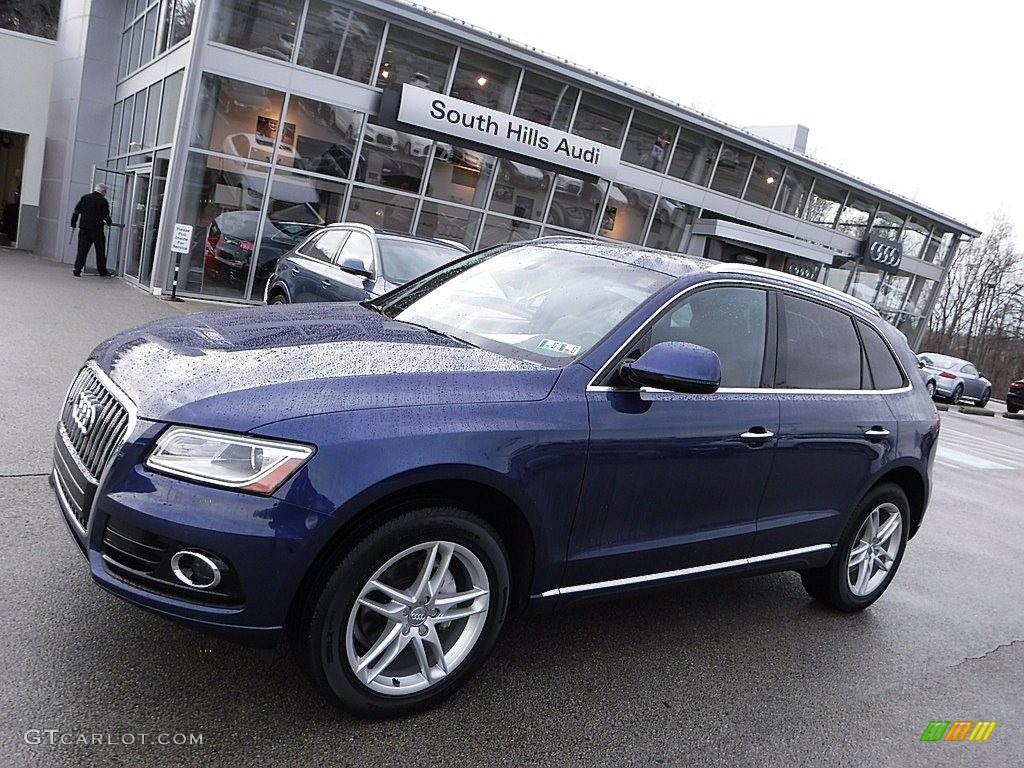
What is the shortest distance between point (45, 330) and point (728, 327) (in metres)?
8.30

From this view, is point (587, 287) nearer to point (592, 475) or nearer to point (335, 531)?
point (592, 475)

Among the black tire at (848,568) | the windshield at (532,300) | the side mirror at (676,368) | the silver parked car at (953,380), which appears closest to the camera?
the side mirror at (676,368)

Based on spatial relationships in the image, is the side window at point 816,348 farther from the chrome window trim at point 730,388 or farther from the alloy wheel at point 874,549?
the alloy wheel at point 874,549

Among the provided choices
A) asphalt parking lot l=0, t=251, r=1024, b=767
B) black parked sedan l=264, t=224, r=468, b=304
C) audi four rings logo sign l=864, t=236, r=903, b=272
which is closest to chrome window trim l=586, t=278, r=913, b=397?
asphalt parking lot l=0, t=251, r=1024, b=767

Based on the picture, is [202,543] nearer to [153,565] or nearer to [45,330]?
[153,565]

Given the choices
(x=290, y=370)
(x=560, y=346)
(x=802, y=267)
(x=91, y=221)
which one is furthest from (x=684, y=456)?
(x=802, y=267)

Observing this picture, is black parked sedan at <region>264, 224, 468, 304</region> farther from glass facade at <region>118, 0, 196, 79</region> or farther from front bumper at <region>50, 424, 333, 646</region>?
glass facade at <region>118, 0, 196, 79</region>

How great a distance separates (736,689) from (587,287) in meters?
1.87

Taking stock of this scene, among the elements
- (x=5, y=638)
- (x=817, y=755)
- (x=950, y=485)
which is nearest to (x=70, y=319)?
(x=5, y=638)

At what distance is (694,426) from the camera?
3.30m

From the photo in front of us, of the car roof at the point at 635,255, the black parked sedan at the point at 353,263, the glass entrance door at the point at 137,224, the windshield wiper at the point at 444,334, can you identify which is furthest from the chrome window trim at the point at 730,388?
the glass entrance door at the point at 137,224

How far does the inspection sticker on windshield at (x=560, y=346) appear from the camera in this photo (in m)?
3.18

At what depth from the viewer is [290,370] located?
2699 mm

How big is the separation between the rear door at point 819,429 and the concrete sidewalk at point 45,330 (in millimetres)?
3039
